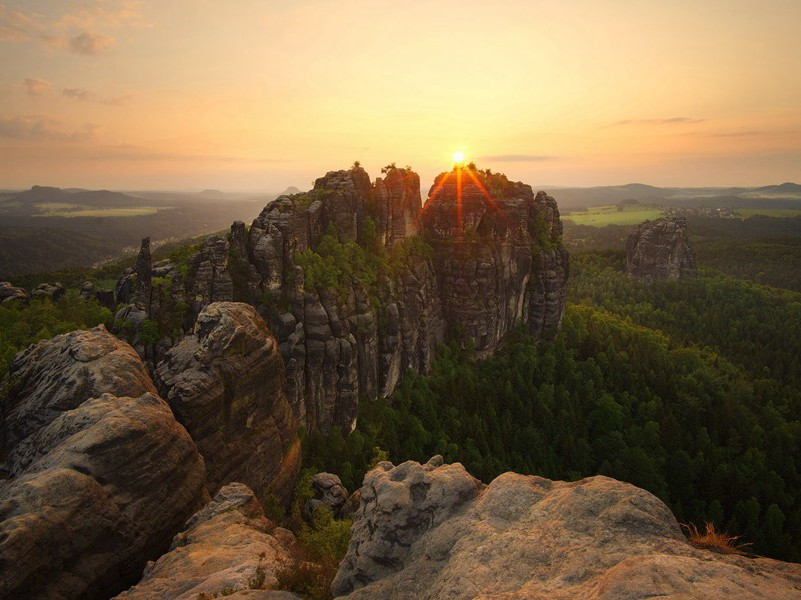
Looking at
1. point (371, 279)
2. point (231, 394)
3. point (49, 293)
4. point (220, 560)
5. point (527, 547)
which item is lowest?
point (220, 560)

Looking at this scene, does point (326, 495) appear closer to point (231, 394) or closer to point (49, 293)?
point (231, 394)

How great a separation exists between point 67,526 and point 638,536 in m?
21.1

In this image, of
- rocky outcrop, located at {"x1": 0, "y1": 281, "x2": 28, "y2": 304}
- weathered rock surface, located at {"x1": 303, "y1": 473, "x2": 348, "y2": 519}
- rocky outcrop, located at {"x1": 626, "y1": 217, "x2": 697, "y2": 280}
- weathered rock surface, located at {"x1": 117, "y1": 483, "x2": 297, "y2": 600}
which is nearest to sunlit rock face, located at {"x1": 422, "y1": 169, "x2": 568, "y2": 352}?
weathered rock surface, located at {"x1": 303, "y1": 473, "x2": 348, "y2": 519}

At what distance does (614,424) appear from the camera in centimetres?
6450

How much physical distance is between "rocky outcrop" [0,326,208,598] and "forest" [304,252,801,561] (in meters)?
26.5

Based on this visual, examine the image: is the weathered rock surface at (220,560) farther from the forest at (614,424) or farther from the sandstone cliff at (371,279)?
the forest at (614,424)

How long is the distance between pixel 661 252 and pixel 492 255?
10604 centimetres

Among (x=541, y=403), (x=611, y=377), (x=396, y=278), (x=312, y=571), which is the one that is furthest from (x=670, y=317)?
(x=312, y=571)

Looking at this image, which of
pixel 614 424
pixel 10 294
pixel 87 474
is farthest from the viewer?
pixel 614 424

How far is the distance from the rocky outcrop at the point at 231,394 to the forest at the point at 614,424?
13807 mm

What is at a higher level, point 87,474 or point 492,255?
point 492,255

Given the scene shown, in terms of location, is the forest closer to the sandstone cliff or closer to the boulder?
the sandstone cliff

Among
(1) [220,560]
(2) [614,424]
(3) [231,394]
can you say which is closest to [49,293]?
(3) [231,394]

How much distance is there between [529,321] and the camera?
82.9 m
